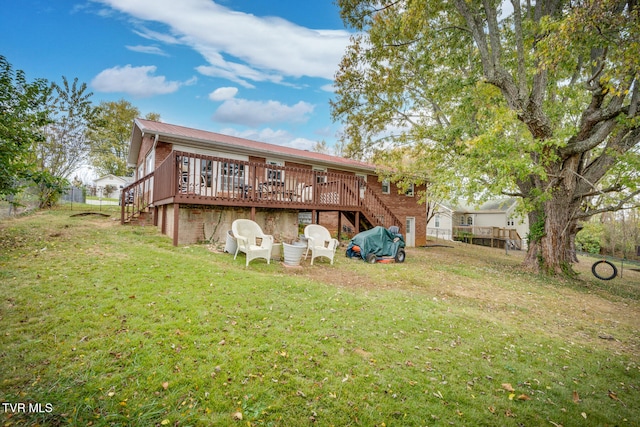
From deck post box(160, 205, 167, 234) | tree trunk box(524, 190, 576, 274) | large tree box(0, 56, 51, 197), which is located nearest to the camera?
large tree box(0, 56, 51, 197)

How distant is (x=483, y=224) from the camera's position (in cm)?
3484

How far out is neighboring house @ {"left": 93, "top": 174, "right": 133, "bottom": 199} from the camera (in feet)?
98.6

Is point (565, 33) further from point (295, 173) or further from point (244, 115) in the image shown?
point (244, 115)

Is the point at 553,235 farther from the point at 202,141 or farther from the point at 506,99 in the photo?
the point at 202,141

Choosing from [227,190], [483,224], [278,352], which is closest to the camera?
[278,352]

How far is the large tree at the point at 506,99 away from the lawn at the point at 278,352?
4.71m

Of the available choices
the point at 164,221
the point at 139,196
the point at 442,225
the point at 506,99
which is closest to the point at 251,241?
the point at 164,221

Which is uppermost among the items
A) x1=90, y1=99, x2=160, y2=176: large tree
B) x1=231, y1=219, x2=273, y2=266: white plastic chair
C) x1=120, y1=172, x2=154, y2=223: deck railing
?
x1=90, y1=99, x2=160, y2=176: large tree

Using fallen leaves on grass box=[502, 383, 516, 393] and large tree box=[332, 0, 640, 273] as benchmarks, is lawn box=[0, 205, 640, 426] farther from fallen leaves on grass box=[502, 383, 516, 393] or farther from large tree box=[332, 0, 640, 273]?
large tree box=[332, 0, 640, 273]

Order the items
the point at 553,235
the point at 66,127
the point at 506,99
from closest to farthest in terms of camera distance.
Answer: the point at 506,99 < the point at 553,235 < the point at 66,127

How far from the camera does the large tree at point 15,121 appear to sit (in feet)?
21.1

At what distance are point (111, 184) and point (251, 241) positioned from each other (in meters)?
31.2

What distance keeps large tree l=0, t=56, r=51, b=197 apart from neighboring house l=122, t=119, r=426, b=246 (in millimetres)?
3180

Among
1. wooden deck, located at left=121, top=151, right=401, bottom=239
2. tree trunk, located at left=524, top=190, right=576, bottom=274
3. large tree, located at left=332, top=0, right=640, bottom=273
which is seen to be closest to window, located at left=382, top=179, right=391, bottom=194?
wooden deck, located at left=121, top=151, right=401, bottom=239
